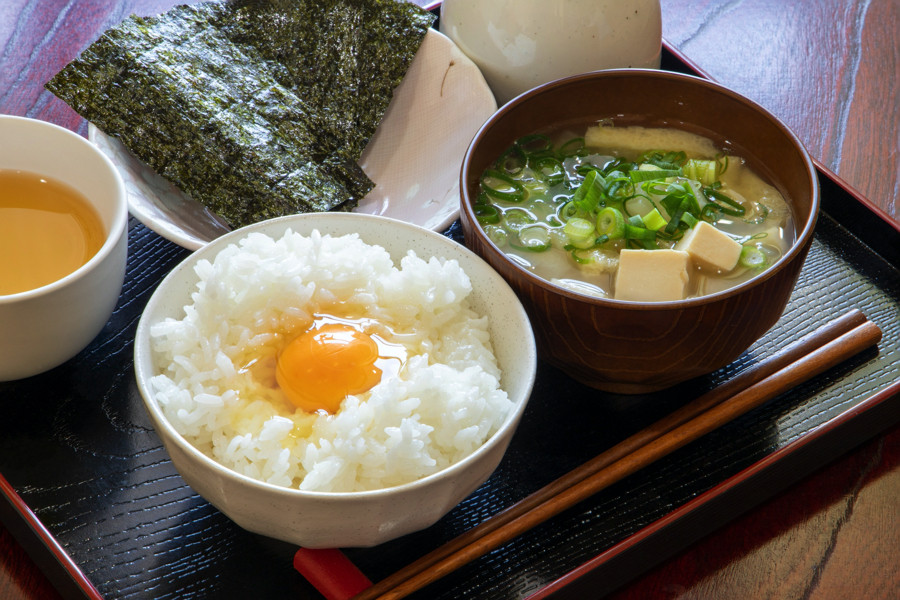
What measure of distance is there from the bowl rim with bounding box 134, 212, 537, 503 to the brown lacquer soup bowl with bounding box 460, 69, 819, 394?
0.08 metres

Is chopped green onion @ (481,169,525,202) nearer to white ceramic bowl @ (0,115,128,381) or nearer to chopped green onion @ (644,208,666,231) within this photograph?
chopped green onion @ (644,208,666,231)

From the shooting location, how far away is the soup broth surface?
1.68 meters

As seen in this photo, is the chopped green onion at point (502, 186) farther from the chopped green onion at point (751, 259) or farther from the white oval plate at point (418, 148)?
the chopped green onion at point (751, 259)

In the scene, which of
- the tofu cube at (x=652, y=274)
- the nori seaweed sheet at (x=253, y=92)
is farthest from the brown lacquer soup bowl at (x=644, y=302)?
the nori seaweed sheet at (x=253, y=92)

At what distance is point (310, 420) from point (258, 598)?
30cm

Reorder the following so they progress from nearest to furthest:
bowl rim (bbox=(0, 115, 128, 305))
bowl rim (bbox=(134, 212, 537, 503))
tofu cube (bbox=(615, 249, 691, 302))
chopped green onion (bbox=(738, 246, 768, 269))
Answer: bowl rim (bbox=(134, 212, 537, 503))
bowl rim (bbox=(0, 115, 128, 305))
tofu cube (bbox=(615, 249, 691, 302))
chopped green onion (bbox=(738, 246, 768, 269))

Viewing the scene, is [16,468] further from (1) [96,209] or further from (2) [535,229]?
(2) [535,229]

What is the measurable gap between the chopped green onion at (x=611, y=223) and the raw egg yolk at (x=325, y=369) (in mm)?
550

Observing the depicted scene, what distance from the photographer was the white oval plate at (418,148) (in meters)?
2.05

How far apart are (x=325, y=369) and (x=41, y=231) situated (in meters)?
0.69

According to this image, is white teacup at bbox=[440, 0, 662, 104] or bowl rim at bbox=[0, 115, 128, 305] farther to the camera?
white teacup at bbox=[440, 0, 662, 104]

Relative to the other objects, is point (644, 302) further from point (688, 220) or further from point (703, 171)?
point (703, 171)

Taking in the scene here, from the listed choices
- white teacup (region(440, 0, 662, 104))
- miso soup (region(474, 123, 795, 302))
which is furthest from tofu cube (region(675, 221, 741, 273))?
white teacup (region(440, 0, 662, 104))

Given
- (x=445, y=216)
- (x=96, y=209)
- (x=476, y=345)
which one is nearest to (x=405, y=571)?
(x=476, y=345)
